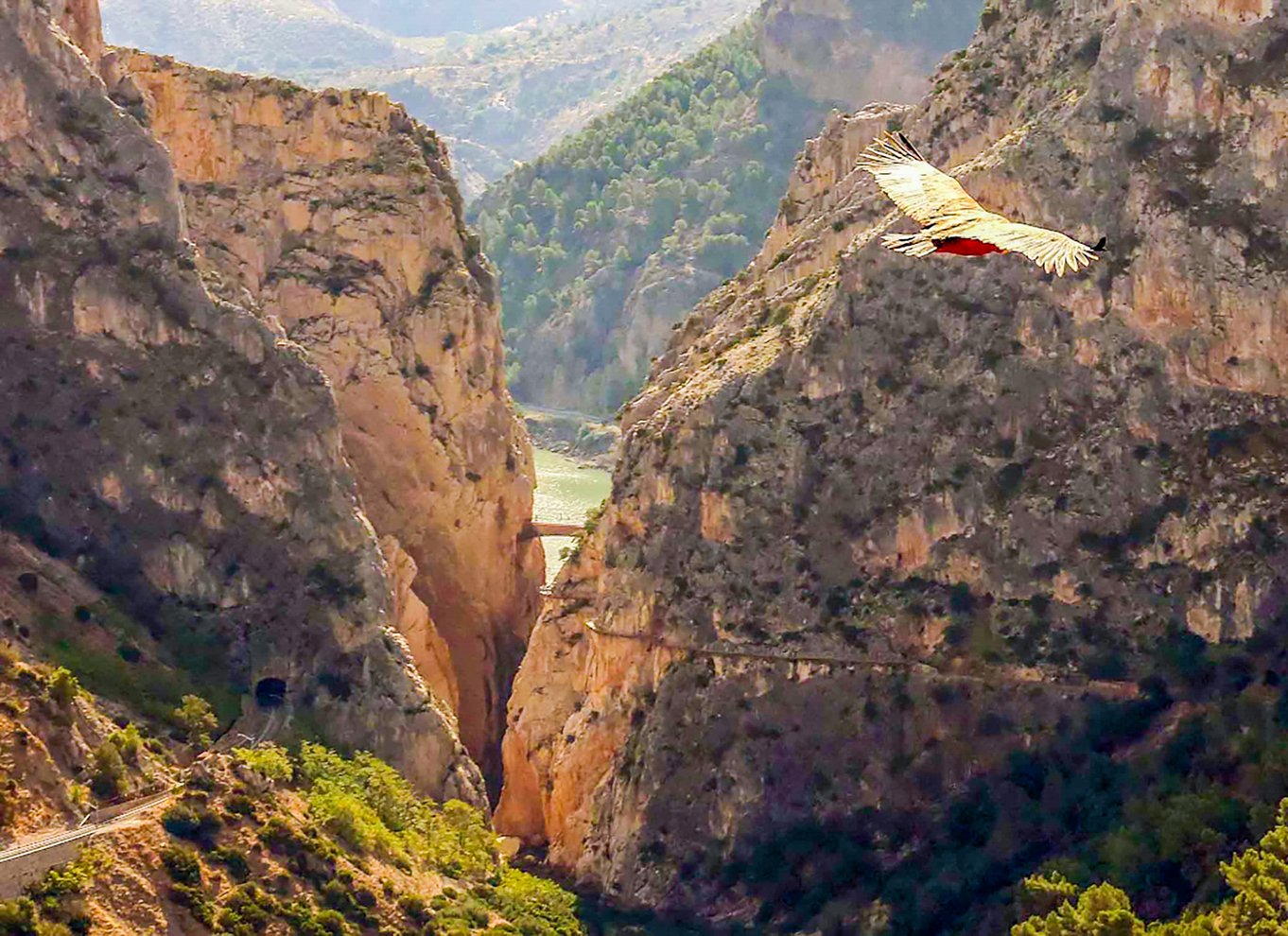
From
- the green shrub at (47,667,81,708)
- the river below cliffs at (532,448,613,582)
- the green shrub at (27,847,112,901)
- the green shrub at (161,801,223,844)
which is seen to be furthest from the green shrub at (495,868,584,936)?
the river below cliffs at (532,448,613,582)

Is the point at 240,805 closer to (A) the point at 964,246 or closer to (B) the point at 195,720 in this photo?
(B) the point at 195,720

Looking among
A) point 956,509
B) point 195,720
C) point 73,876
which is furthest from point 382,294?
point 73,876

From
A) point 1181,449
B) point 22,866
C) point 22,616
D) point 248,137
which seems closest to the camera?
point 22,866

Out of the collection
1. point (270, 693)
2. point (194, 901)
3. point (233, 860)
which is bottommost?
point (270, 693)

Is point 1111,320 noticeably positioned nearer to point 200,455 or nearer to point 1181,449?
point 1181,449

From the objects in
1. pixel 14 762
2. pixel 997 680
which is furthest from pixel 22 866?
pixel 997 680

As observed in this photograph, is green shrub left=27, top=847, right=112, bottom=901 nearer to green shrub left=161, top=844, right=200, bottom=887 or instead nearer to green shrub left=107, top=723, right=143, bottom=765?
green shrub left=161, top=844, right=200, bottom=887

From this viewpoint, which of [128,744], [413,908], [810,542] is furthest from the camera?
[810,542]
